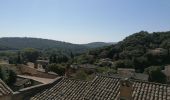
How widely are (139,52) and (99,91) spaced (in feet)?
265

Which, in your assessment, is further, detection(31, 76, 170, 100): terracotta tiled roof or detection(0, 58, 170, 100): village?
detection(31, 76, 170, 100): terracotta tiled roof

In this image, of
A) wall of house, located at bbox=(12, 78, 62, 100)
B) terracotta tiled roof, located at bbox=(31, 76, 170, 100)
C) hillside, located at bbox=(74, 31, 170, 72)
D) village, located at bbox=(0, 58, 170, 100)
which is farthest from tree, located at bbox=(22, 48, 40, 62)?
terracotta tiled roof, located at bbox=(31, 76, 170, 100)

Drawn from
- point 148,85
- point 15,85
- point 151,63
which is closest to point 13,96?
point 148,85

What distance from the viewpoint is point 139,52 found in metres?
89.3

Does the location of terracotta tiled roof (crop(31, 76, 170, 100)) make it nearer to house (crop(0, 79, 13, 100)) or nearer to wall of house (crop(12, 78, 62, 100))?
wall of house (crop(12, 78, 62, 100))

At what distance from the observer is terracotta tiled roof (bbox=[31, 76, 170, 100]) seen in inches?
386

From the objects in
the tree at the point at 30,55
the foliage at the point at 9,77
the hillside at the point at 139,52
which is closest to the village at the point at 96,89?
the foliage at the point at 9,77

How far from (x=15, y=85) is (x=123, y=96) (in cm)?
3039

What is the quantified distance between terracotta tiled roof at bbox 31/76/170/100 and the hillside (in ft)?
227

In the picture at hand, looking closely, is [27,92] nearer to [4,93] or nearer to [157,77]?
[4,93]

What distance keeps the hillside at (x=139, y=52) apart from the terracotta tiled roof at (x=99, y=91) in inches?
2729

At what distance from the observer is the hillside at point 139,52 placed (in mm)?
81375

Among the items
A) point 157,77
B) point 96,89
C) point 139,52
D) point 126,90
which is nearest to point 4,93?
point 96,89

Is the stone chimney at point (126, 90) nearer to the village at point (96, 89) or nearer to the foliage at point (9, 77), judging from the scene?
the village at point (96, 89)
